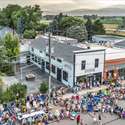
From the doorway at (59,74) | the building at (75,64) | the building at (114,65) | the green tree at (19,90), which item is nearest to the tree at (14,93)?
the green tree at (19,90)

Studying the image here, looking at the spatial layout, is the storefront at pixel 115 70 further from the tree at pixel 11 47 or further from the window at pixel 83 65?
the tree at pixel 11 47

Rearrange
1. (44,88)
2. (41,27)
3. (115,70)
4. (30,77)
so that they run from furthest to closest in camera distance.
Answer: (41,27), (115,70), (30,77), (44,88)

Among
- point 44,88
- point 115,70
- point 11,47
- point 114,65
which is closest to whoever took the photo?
point 44,88

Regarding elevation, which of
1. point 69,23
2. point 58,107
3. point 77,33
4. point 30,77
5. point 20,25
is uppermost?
point 69,23

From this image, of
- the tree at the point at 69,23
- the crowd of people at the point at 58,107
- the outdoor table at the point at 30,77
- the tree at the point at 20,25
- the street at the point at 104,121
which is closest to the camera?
the crowd of people at the point at 58,107

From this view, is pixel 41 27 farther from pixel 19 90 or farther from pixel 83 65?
pixel 19 90

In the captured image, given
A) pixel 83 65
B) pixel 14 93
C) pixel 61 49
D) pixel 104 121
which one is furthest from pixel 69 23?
pixel 104 121

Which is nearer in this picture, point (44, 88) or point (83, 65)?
point (44, 88)
